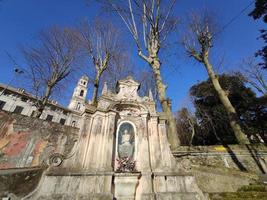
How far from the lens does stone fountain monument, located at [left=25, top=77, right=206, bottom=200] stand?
4.62m

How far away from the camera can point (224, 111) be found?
15.5 m

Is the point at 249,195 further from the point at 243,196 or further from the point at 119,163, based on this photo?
the point at 119,163

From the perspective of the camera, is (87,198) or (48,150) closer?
(87,198)

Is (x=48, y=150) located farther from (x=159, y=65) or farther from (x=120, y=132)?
(x=159, y=65)

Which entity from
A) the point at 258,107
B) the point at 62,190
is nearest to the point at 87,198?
the point at 62,190

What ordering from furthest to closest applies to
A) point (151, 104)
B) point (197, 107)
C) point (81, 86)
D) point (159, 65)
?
point (81, 86) → point (197, 107) → point (159, 65) → point (151, 104)

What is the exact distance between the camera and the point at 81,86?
150 feet

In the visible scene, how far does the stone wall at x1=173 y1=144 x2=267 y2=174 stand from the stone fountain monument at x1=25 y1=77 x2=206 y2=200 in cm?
351

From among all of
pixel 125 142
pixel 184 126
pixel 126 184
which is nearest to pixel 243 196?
pixel 126 184

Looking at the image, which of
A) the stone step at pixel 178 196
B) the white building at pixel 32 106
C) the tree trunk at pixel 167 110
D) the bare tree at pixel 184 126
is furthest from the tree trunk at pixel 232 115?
the white building at pixel 32 106

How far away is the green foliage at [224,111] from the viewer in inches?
613

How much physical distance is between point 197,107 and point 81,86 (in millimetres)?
36853

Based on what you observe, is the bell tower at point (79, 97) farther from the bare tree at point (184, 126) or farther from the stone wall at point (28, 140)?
the stone wall at point (28, 140)

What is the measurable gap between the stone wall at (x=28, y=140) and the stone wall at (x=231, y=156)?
27.0 feet
